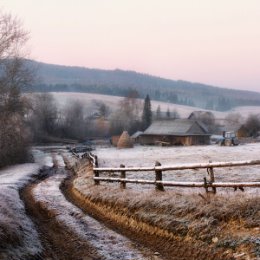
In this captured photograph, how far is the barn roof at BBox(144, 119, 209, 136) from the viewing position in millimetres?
90188

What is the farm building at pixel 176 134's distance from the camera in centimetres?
8912

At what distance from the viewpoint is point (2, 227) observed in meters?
10.5

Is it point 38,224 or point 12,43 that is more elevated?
point 12,43

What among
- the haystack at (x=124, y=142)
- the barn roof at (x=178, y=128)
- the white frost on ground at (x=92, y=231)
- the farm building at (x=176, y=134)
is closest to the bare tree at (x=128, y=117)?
the farm building at (x=176, y=134)

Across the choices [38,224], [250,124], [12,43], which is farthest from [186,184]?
[250,124]

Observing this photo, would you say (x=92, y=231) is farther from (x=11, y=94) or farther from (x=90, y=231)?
(x=11, y=94)

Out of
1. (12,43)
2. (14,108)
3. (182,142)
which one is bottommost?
(182,142)

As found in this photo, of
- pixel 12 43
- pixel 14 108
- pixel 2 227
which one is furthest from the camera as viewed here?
pixel 14 108

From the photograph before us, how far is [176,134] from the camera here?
89.4 metres

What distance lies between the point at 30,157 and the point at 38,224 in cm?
3943

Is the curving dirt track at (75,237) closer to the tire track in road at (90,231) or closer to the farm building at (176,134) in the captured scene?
the tire track in road at (90,231)

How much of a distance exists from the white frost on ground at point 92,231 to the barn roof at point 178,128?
7213cm

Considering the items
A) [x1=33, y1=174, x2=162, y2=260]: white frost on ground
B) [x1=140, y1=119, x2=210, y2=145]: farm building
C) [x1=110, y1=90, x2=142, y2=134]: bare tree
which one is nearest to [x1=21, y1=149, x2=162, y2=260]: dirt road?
[x1=33, y1=174, x2=162, y2=260]: white frost on ground

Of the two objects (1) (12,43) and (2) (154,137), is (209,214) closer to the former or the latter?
(1) (12,43)
